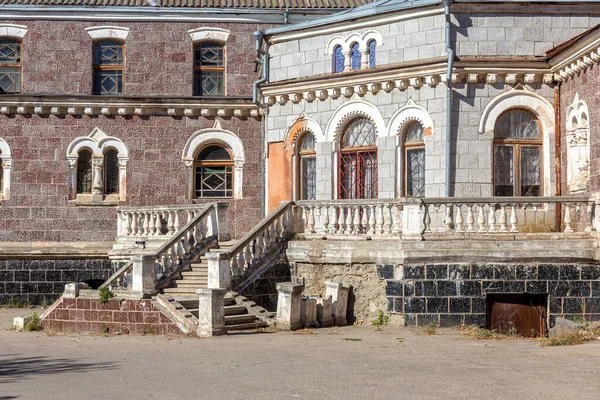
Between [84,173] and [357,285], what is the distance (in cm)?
1017

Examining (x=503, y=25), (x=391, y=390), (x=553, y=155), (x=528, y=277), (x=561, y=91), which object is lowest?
(x=391, y=390)

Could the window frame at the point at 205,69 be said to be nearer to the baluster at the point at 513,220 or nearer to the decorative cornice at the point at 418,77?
the decorative cornice at the point at 418,77

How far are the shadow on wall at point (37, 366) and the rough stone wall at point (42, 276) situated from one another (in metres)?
10.1

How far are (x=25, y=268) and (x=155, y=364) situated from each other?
12.5m

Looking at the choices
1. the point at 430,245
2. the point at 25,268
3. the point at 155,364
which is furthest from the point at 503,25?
the point at 25,268

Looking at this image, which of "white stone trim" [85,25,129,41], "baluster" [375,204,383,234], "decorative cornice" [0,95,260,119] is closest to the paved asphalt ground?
"baluster" [375,204,383,234]

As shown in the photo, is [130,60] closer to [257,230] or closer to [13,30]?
[13,30]

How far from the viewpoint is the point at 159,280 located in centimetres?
1980

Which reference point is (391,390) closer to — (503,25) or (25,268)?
(503,25)

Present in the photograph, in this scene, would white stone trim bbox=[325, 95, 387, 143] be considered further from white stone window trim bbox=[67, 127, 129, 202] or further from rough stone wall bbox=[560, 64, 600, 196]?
white stone window trim bbox=[67, 127, 129, 202]

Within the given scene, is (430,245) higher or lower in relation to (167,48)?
lower

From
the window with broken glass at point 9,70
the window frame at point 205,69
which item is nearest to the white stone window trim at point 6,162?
the window with broken glass at point 9,70

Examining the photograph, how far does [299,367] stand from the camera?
14031mm

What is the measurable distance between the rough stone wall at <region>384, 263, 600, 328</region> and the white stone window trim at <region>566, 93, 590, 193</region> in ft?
7.08
